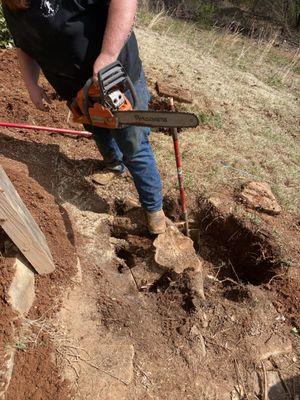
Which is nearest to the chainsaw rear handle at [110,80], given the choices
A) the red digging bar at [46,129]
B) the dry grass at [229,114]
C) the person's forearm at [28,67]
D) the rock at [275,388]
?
the person's forearm at [28,67]

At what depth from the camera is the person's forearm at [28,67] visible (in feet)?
7.63

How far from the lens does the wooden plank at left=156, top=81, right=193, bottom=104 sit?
4453mm

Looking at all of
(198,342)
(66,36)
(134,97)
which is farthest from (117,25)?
(198,342)

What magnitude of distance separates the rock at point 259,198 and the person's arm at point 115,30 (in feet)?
6.30

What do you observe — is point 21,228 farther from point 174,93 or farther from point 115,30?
point 174,93

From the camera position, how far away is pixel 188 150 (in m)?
3.88

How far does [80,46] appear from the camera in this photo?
1997 mm

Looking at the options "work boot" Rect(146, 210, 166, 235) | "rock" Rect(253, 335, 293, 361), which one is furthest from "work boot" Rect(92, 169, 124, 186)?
"rock" Rect(253, 335, 293, 361)

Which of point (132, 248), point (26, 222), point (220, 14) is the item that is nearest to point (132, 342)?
point (132, 248)

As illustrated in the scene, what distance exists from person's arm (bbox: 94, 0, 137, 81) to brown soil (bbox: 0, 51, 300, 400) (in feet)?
3.35

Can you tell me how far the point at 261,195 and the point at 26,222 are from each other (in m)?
2.31

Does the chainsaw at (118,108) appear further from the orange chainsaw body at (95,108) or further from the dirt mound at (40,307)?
the dirt mound at (40,307)

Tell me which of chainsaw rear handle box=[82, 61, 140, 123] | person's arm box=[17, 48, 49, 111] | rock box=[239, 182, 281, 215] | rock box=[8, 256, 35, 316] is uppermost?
chainsaw rear handle box=[82, 61, 140, 123]

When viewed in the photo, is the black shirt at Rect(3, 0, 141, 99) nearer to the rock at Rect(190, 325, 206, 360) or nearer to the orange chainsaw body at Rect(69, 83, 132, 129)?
the orange chainsaw body at Rect(69, 83, 132, 129)
